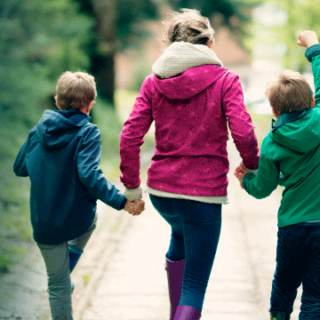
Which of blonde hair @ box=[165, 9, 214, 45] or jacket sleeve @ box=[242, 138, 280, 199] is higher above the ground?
blonde hair @ box=[165, 9, 214, 45]

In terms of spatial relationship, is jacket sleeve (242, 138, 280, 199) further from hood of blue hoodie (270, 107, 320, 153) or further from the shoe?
the shoe

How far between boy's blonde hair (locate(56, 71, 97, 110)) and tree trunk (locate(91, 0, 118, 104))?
30.5 ft

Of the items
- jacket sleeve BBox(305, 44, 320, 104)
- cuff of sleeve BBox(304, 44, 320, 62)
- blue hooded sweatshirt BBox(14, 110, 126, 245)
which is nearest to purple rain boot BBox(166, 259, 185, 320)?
blue hooded sweatshirt BBox(14, 110, 126, 245)

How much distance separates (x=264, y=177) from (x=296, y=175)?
164 millimetres

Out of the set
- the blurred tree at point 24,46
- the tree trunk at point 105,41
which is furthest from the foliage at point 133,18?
the blurred tree at point 24,46

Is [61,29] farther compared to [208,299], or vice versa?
[61,29]

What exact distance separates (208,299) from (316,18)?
1505cm

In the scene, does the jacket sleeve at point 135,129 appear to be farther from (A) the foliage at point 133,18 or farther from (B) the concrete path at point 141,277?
(A) the foliage at point 133,18

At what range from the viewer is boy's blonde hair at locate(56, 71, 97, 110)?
108 inches

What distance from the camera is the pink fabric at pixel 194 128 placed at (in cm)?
248

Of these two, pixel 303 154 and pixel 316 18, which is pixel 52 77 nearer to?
pixel 303 154

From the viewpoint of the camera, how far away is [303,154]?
7.98 feet

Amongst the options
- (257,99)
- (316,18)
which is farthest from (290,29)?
(257,99)

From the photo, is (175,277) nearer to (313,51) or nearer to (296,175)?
(296,175)
